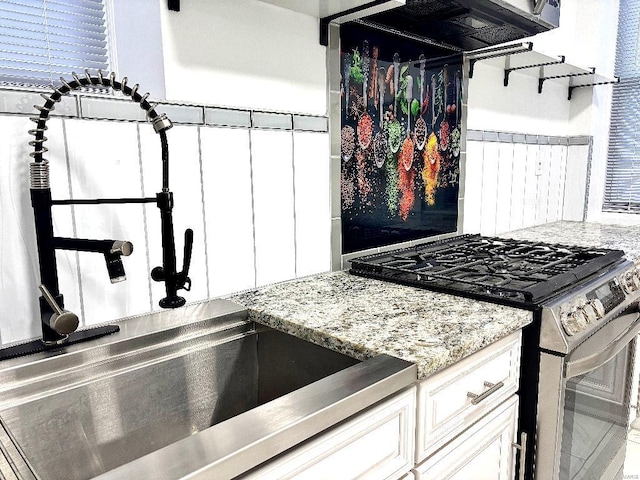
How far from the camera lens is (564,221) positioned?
2.89 meters

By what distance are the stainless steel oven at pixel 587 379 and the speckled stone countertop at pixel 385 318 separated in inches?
5.5

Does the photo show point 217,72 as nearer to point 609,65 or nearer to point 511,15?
point 511,15

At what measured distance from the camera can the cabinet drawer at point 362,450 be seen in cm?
72

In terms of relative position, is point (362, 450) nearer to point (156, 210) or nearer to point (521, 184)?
point (156, 210)

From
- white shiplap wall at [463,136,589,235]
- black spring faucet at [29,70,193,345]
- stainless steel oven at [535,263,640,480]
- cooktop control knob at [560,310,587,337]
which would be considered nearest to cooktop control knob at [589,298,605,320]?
stainless steel oven at [535,263,640,480]

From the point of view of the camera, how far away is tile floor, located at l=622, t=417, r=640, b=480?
2.00 meters

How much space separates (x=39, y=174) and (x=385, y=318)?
0.80 m

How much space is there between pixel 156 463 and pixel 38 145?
2.06ft

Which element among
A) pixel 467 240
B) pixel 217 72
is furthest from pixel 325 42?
pixel 467 240

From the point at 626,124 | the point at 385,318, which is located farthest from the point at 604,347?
the point at 626,124

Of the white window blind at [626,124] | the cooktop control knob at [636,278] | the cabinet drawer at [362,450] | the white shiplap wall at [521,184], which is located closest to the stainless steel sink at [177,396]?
the cabinet drawer at [362,450]

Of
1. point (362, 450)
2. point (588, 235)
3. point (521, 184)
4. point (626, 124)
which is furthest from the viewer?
point (626, 124)

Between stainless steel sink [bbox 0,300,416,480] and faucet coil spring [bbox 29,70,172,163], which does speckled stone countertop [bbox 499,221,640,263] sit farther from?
faucet coil spring [bbox 29,70,172,163]

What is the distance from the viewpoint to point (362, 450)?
0.82 metres
